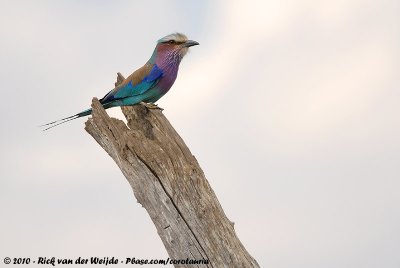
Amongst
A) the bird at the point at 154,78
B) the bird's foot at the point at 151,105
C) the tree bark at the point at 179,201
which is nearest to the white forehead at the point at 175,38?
the bird at the point at 154,78

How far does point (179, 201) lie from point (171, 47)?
3.58m

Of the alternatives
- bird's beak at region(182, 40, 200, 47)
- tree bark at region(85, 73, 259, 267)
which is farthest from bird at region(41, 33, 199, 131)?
tree bark at region(85, 73, 259, 267)

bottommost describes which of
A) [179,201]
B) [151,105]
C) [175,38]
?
[179,201]

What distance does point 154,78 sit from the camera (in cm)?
1040

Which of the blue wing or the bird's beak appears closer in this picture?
the blue wing

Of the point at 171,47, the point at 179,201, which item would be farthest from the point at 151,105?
the point at 179,201

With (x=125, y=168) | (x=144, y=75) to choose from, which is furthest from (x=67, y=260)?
(x=144, y=75)

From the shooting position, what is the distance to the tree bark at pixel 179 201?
770cm

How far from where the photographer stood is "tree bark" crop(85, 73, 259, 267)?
770cm

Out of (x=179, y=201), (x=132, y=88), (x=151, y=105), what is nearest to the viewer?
(x=179, y=201)

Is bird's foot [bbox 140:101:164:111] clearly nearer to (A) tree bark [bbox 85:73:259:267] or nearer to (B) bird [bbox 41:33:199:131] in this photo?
(B) bird [bbox 41:33:199:131]

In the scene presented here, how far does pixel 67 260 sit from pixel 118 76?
3310 millimetres

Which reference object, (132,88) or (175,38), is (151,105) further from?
(175,38)

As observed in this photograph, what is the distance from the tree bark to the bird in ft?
6.23
